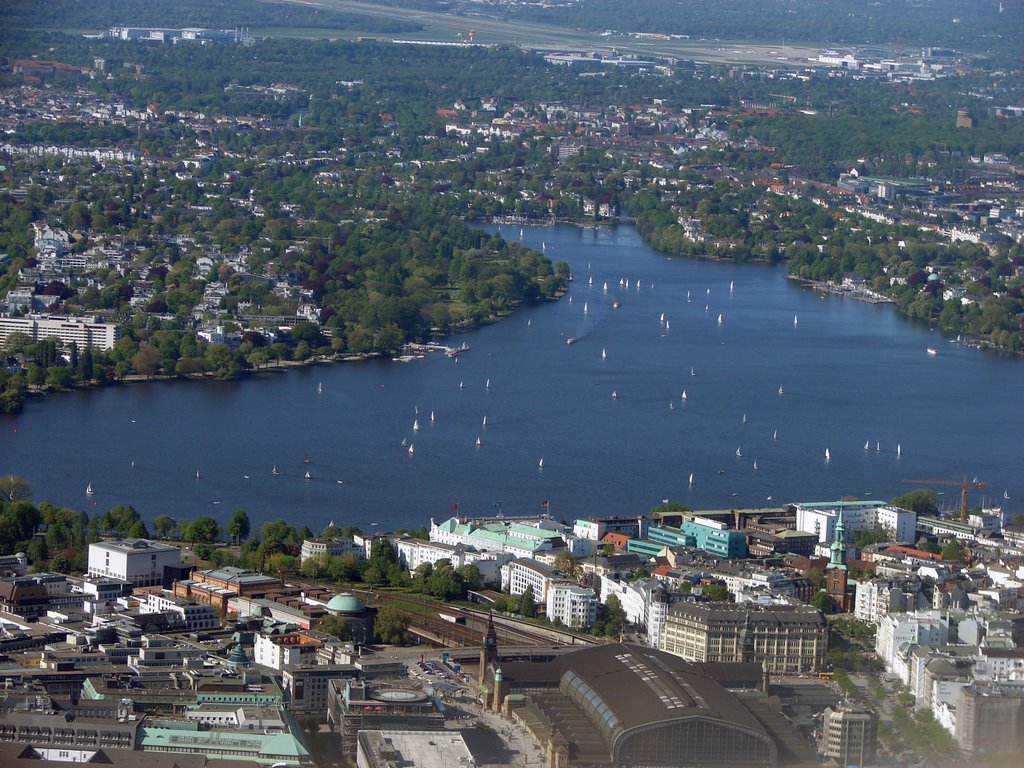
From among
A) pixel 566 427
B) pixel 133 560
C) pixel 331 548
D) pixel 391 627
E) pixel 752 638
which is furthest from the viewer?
pixel 566 427

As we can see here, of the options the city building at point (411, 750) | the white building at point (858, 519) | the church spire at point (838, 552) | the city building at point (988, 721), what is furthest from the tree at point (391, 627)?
the white building at point (858, 519)

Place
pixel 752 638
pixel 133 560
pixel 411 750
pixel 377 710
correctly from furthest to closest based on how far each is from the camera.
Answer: pixel 133 560 → pixel 752 638 → pixel 377 710 → pixel 411 750

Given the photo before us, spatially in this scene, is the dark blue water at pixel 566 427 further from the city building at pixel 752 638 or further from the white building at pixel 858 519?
the city building at pixel 752 638

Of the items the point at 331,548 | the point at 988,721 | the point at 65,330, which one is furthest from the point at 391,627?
the point at 65,330

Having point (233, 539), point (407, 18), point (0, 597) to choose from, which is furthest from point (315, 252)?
point (407, 18)

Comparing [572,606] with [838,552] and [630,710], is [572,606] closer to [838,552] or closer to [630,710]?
[838,552]

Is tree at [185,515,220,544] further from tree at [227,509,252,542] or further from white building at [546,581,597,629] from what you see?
white building at [546,581,597,629]
